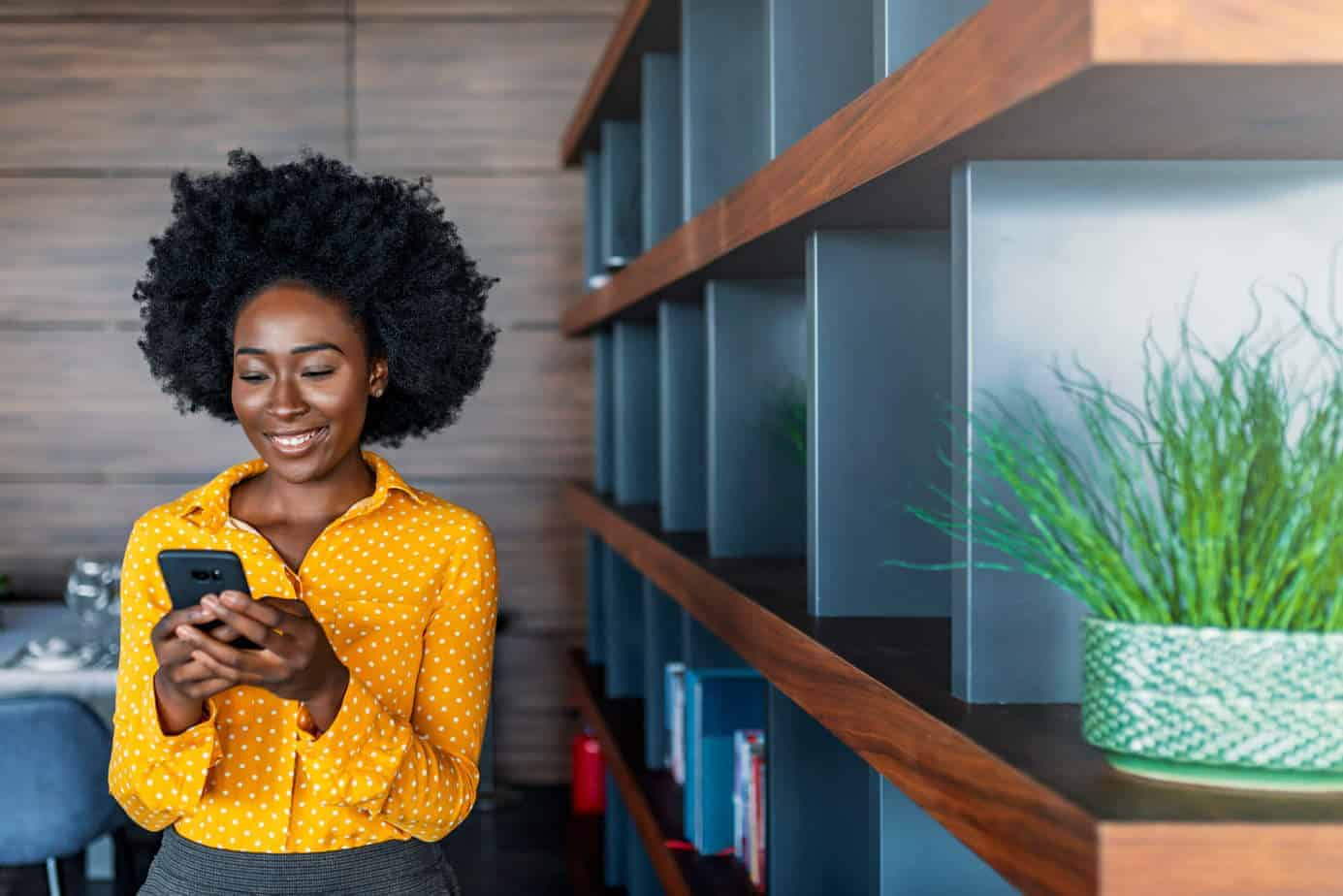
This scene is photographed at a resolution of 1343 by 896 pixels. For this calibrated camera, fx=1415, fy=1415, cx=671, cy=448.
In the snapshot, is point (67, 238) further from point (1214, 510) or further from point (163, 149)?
point (1214, 510)

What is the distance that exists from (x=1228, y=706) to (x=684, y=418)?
1.89 metres

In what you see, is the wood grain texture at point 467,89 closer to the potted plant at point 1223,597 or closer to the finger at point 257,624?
the finger at point 257,624

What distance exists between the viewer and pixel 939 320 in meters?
1.45

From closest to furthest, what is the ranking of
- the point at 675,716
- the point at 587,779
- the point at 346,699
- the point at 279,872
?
the point at 346,699, the point at 279,872, the point at 675,716, the point at 587,779

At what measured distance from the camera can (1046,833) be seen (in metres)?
0.79

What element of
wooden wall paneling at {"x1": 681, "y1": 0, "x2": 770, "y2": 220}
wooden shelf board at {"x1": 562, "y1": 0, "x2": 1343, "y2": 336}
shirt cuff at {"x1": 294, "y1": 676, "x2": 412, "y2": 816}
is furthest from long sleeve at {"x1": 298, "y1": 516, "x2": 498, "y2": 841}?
wooden wall paneling at {"x1": 681, "y1": 0, "x2": 770, "y2": 220}

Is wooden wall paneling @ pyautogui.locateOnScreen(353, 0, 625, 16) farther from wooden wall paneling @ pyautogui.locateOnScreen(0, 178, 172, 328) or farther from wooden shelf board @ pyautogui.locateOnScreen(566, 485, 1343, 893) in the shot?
wooden shelf board @ pyautogui.locateOnScreen(566, 485, 1343, 893)

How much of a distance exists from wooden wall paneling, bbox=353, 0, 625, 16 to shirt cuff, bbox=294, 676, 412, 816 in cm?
361

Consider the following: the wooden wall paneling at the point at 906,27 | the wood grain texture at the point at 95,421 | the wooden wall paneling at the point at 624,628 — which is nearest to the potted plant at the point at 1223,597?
the wooden wall paneling at the point at 906,27

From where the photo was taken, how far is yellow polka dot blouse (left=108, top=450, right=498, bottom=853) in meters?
1.36

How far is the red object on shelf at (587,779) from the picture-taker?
4.31m

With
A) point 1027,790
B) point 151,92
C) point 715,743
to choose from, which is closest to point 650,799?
point 715,743

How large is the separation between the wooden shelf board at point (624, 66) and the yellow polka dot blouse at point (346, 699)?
126cm

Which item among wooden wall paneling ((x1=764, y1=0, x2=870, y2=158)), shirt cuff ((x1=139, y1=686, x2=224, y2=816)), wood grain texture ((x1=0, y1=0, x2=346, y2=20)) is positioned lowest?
shirt cuff ((x1=139, y1=686, x2=224, y2=816))
